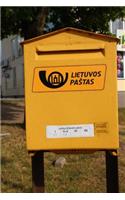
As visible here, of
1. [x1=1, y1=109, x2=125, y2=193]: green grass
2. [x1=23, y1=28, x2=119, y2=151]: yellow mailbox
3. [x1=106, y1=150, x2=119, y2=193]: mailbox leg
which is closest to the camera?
[x1=23, y1=28, x2=119, y2=151]: yellow mailbox

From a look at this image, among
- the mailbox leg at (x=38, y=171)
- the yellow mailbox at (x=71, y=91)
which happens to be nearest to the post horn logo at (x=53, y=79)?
the yellow mailbox at (x=71, y=91)

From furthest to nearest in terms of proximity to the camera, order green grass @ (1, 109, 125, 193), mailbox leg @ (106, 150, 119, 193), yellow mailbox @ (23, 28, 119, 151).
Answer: green grass @ (1, 109, 125, 193)
mailbox leg @ (106, 150, 119, 193)
yellow mailbox @ (23, 28, 119, 151)

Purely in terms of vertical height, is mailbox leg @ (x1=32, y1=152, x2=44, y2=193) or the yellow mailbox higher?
the yellow mailbox

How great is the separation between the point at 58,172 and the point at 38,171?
250cm

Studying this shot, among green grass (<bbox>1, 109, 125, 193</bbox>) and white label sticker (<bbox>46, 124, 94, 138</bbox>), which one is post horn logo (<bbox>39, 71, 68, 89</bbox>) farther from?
green grass (<bbox>1, 109, 125, 193</bbox>)

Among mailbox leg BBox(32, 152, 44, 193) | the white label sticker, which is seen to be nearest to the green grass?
mailbox leg BBox(32, 152, 44, 193)

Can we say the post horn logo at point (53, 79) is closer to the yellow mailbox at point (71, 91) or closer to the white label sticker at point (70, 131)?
the yellow mailbox at point (71, 91)

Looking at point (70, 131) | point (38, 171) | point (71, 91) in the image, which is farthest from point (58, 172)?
point (71, 91)

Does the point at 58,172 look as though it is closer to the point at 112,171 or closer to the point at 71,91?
the point at 112,171

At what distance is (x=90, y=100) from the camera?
14.7 ft

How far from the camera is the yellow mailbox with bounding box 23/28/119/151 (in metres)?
4.47

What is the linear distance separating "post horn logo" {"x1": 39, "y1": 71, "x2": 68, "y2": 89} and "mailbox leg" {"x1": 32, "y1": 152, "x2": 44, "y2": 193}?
25.4 inches
